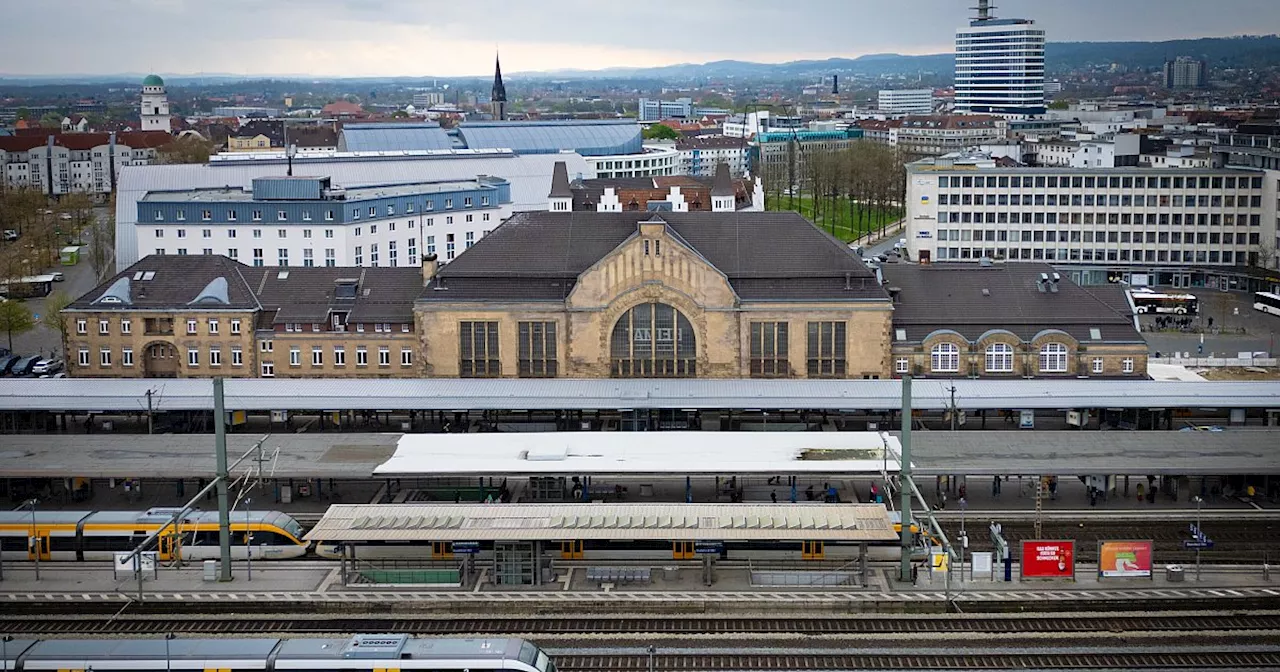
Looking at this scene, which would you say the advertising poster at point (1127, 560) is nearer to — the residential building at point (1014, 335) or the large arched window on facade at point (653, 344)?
the residential building at point (1014, 335)

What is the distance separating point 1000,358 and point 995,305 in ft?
10.9

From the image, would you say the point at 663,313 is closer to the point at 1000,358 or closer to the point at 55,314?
the point at 1000,358

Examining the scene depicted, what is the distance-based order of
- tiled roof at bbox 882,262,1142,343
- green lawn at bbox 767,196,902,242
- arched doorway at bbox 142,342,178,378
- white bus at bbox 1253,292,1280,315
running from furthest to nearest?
green lawn at bbox 767,196,902,242 → white bus at bbox 1253,292,1280,315 → arched doorway at bbox 142,342,178,378 → tiled roof at bbox 882,262,1142,343

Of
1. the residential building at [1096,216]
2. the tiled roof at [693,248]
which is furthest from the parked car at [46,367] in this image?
the residential building at [1096,216]

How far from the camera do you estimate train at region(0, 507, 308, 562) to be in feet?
187

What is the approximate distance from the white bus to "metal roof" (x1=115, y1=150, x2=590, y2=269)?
67.1 metres

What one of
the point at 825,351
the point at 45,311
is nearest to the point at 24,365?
the point at 45,311

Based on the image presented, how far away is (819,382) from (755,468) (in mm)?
17276

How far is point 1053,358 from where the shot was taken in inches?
3105

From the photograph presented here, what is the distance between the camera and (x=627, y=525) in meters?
54.6

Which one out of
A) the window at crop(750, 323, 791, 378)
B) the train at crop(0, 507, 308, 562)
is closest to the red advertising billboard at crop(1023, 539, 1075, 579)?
the window at crop(750, 323, 791, 378)

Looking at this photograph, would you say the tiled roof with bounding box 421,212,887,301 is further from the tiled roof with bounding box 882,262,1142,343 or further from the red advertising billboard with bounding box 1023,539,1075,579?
the red advertising billboard with bounding box 1023,539,1075,579

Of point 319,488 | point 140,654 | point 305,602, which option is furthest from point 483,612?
point 319,488

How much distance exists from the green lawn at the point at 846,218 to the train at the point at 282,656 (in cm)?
12466
